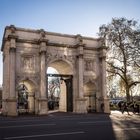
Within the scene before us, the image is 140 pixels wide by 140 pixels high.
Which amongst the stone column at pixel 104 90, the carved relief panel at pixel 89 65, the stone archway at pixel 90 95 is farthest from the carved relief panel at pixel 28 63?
the stone column at pixel 104 90

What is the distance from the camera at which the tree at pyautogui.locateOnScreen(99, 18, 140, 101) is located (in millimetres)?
37875

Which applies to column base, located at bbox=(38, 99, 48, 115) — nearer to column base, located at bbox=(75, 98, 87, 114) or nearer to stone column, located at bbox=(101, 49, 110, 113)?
column base, located at bbox=(75, 98, 87, 114)

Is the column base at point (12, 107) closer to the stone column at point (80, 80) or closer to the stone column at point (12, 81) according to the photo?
the stone column at point (12, 81)

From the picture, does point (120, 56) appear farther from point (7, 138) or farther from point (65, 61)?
point (7, 138)

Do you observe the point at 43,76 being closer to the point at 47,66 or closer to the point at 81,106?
the point at 47,66

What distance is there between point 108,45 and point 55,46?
9915 millimetres

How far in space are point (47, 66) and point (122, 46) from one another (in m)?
12.6

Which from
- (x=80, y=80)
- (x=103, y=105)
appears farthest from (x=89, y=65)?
(x=103, y=105)

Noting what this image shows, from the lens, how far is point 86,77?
34375 mm

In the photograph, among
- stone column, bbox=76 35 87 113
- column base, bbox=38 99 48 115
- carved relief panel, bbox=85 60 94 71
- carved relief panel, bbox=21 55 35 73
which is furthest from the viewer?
carved relief panel, bbox=85 60 94 71

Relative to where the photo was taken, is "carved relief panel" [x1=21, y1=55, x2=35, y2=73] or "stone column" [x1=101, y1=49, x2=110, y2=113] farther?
"stone column" [x1=101, y1=49, x2=110, y2=113]

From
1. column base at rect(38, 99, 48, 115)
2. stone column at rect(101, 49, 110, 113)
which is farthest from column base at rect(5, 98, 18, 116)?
stone column at rect(101, 49, 110, 113)

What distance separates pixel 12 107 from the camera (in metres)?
28.6

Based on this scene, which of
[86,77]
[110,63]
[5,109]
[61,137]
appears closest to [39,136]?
[61,137]
